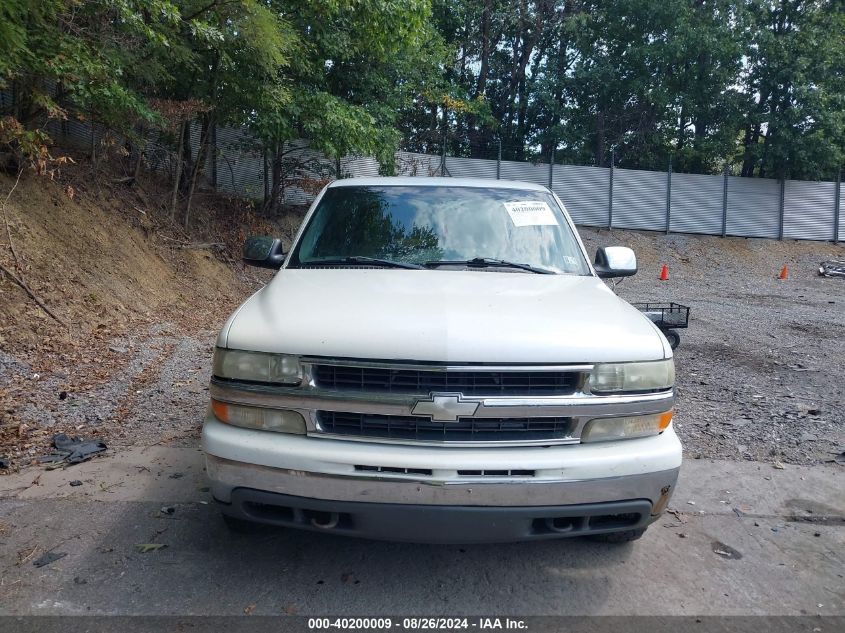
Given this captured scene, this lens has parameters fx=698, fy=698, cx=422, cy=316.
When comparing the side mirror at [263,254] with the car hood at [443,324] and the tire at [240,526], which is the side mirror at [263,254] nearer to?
the car hood at [443,324]

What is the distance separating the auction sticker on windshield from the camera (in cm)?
431

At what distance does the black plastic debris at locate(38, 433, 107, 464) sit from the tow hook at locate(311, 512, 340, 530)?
2424 millimetres

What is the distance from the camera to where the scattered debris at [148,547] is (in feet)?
11.1

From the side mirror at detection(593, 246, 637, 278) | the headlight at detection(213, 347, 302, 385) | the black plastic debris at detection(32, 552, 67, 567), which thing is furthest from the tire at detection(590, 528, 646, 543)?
the black plastic debris at detection(32, 552, 67, 567)

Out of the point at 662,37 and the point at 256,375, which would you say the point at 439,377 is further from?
the point at 662,37

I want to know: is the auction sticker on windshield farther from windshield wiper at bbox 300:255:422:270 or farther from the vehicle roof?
windshield wiper at bbox 300:255:422:270

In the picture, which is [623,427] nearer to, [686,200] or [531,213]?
[531,213]

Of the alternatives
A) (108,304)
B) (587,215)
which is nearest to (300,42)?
(108,304)

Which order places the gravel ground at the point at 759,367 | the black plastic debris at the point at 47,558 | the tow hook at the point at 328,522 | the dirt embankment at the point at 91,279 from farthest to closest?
the dirt embankment at the point at 91,279
the gravel ground at the point at 759,367
the black plastic debris at the point at 47,558
the tow hook at the point at 328,522

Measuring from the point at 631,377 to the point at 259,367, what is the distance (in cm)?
155

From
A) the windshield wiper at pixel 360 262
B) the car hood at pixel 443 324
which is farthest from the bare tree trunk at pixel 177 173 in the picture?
the car hood at pixel 443 324

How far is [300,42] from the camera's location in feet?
40.7

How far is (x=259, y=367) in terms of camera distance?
114 inches

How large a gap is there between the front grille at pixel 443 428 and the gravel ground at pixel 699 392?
242cm
